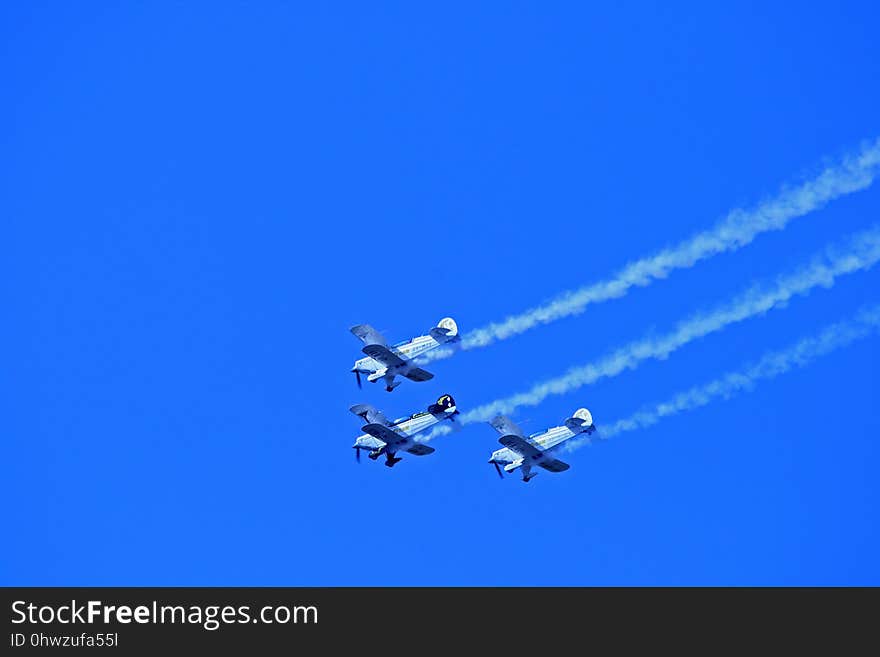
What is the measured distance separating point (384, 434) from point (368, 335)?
440 centimetres

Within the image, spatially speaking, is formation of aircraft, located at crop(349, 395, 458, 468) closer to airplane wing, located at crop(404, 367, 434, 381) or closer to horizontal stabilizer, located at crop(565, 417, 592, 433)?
airplane wing, located at crop(404, 367, 434, 381)

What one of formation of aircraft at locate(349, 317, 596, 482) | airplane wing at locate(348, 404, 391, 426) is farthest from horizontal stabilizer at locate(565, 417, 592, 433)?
airplane wing at locate(348, 404, 391, 426)

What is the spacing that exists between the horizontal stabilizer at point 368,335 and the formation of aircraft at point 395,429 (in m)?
2.82

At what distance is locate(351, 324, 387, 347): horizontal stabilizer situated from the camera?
138875mm

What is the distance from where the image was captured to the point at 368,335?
456ft

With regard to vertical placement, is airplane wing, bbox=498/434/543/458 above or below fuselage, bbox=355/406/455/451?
below
